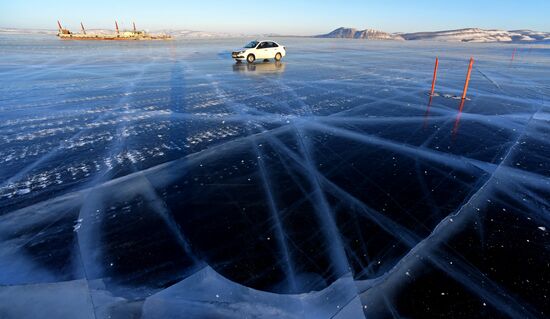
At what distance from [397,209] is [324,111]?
20.4 ft

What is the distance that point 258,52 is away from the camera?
24.4 m

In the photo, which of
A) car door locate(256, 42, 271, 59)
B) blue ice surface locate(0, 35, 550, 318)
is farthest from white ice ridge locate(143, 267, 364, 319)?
car door locate(256, 42, 271, 59)

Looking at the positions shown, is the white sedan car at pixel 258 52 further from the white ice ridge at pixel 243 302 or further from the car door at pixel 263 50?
the white ice ridge at pixel 243 302

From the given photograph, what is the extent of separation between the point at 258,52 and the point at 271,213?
71.1 feet

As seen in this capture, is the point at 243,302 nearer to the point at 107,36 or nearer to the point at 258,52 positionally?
the point at 258,52

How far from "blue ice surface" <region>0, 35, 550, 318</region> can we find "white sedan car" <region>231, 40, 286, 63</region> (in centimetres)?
1469

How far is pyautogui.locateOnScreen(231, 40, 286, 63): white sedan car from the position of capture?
2383cm

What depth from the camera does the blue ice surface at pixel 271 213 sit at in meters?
3.45

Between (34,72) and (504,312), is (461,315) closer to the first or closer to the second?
(504,312)

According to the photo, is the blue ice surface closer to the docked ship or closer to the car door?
the car door

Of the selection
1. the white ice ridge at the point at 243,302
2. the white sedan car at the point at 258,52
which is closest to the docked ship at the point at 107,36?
the white sedan car at the point at 258,52

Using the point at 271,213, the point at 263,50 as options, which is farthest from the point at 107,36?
the point at 271,213

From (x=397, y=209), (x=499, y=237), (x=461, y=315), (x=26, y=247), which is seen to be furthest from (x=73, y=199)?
(x=499, y=237)

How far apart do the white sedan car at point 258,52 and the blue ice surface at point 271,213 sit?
578 inches
